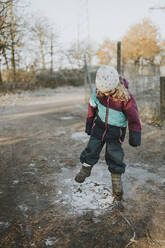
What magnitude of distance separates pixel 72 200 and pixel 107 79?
1.32m

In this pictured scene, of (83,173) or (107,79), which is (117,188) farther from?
(107,79)

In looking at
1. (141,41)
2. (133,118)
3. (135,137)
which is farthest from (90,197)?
(141,41)

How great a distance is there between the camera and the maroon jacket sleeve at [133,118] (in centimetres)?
228

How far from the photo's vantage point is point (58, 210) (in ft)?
7.59

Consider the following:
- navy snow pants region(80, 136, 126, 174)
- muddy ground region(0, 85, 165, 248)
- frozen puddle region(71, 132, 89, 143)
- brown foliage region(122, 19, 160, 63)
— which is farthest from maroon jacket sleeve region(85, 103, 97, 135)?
brown foliage region(122, 19, 160, 63)

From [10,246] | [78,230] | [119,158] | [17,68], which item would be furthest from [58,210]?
[17,68]

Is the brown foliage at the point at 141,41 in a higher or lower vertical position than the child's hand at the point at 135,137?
higher

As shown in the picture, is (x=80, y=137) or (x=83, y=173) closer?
(x=83, y=173)

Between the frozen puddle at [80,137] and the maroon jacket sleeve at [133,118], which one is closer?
the maroon jacket sleeve at [133,118]

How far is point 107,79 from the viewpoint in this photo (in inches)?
85.0

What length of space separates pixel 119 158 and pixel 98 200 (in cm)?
50

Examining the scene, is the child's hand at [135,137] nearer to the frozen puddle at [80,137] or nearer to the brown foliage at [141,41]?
the frozen puddle at [80,137]

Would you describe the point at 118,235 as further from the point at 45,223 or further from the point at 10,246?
the point at 10,246

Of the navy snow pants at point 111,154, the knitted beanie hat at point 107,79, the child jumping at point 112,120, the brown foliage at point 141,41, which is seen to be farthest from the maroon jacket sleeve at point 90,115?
the brown foliage at point 141,41
